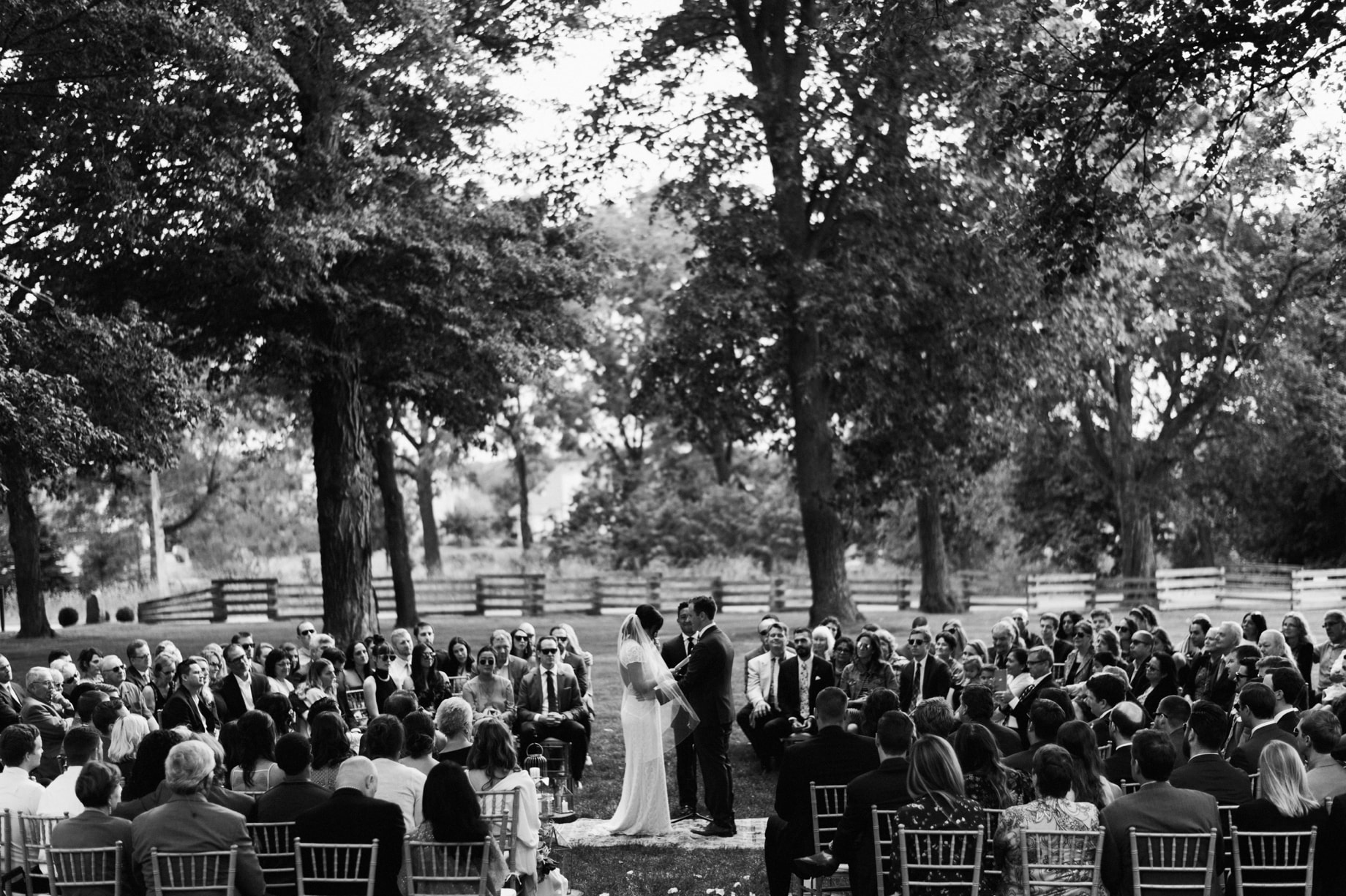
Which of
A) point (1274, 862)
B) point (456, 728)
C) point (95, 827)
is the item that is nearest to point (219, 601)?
point (456, 728)

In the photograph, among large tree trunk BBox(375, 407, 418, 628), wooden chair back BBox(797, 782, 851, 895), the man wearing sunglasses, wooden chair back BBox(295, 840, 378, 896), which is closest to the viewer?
wooden chair back BBox(295, 840, 378, 896)

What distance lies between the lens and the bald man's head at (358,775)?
24.4ft

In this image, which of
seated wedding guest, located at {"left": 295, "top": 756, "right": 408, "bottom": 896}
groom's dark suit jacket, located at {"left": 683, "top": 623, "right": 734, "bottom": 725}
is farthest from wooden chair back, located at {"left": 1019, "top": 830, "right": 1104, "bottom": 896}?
groom's dark suit jacket, located at {"left": 683, "top": 623, "right": 734, "bottom": 725}

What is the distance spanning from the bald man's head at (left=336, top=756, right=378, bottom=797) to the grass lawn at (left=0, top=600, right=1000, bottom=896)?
2845 millimetres

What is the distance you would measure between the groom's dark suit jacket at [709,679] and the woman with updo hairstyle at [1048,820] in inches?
199

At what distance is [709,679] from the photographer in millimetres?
11961

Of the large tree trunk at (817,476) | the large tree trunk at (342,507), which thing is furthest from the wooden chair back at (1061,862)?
the large tree trunk at (817,476)

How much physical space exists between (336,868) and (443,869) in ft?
2.07

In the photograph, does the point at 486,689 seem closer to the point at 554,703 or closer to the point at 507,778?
the point at 554,703

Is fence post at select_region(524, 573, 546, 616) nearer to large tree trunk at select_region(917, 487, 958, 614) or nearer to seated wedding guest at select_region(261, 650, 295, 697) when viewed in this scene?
large tree trunk at select_region(917, 487, 958, 614)

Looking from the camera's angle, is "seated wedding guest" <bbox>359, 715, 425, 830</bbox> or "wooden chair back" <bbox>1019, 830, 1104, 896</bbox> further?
"seated wedding guest" <bbox>359, 715, 425, 830</bbox>

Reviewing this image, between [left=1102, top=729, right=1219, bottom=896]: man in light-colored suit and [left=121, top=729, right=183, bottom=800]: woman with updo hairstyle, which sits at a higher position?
[left=121, top=729, right=183, bottom=800]: woman with updo hairstyle

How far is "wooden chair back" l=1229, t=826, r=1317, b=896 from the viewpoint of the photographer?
6.84 meters

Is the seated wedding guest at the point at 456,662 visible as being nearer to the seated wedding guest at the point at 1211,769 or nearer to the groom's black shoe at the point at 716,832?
the groom's black shoe at the point at 716,832
